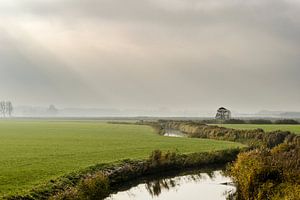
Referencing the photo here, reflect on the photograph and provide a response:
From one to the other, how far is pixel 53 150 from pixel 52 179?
73.9ft

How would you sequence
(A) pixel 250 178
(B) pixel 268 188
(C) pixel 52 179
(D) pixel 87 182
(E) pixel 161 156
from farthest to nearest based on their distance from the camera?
(E) pixel 161 156 → (C) pixel 52 179 → (D) pixel 87 182 → (A) pixel 250 178 → (B) pixel 268 188

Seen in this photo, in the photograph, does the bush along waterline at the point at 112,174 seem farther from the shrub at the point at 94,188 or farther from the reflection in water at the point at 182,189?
the reflection in water at the point at 182,189

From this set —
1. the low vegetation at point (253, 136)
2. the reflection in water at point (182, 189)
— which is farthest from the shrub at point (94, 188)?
the low vegetation at point (253, 136)

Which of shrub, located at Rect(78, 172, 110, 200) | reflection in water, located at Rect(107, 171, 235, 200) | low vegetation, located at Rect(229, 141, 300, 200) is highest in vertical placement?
low vegetation, located at Rect(229, 141, 300, 200)

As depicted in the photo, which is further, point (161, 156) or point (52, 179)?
point (161, 156)

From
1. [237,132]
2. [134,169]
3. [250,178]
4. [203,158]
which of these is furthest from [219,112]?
[250,178]

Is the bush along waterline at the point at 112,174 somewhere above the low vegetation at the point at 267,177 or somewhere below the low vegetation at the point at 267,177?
below

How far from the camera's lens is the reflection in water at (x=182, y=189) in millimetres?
32500

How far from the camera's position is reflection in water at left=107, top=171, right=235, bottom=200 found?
107 ft

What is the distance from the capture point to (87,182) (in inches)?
1107

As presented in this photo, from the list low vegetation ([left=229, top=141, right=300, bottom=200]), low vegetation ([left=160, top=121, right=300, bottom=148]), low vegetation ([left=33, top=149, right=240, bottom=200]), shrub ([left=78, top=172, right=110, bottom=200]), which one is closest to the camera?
low vegetation ([left=229, top=141, right=300, bottom=200])

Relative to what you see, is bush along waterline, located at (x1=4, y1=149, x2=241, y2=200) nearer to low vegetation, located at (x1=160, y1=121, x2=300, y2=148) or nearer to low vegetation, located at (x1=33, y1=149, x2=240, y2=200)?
low vegetation, located at (x1=33, y1=149, x2=240, y2=200)

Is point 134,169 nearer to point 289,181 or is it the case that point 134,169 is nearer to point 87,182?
point 87,182

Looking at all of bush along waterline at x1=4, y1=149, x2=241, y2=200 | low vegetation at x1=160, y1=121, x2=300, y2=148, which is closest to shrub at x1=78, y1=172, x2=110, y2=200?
bush along waterline at x1=4, y1=149, x2=241, y2=200
